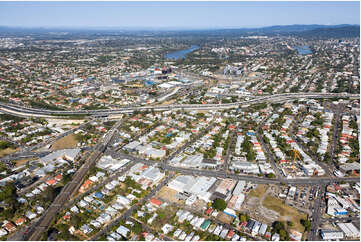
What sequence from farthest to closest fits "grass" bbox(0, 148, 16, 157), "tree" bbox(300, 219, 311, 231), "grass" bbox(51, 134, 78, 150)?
1. "grass" bbox(51, 134, 78, 150)
2. "grass" bbox(0, 148, 16, 157)
3. "tree" bbox(300, 219, 311, 231)

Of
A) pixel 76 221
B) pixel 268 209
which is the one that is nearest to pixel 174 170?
pixel 268 209

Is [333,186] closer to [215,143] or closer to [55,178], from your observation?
[215,143]

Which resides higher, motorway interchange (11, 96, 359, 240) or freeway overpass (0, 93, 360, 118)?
freeway overpass (0, 93, 360, 118)

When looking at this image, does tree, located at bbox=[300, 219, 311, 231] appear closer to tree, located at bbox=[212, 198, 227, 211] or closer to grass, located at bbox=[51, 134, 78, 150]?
tree, located at bbox=[212, 198, 227, 211]

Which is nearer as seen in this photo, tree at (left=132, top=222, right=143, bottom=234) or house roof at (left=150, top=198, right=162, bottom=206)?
tree at (left=132, top=222, right=143, bottom=234)

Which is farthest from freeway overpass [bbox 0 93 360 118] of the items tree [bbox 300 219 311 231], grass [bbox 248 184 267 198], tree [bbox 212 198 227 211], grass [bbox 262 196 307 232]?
tree [bbox 300 219 311 231]

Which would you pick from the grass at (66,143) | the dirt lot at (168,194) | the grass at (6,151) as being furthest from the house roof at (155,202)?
the grass at (6,151)

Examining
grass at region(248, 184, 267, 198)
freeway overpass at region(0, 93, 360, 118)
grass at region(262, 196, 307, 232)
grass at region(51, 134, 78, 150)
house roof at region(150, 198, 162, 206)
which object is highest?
freeway overpass at region(0, 93, 360, 118)

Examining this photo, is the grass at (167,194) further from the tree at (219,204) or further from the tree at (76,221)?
the tree at (76,221)
